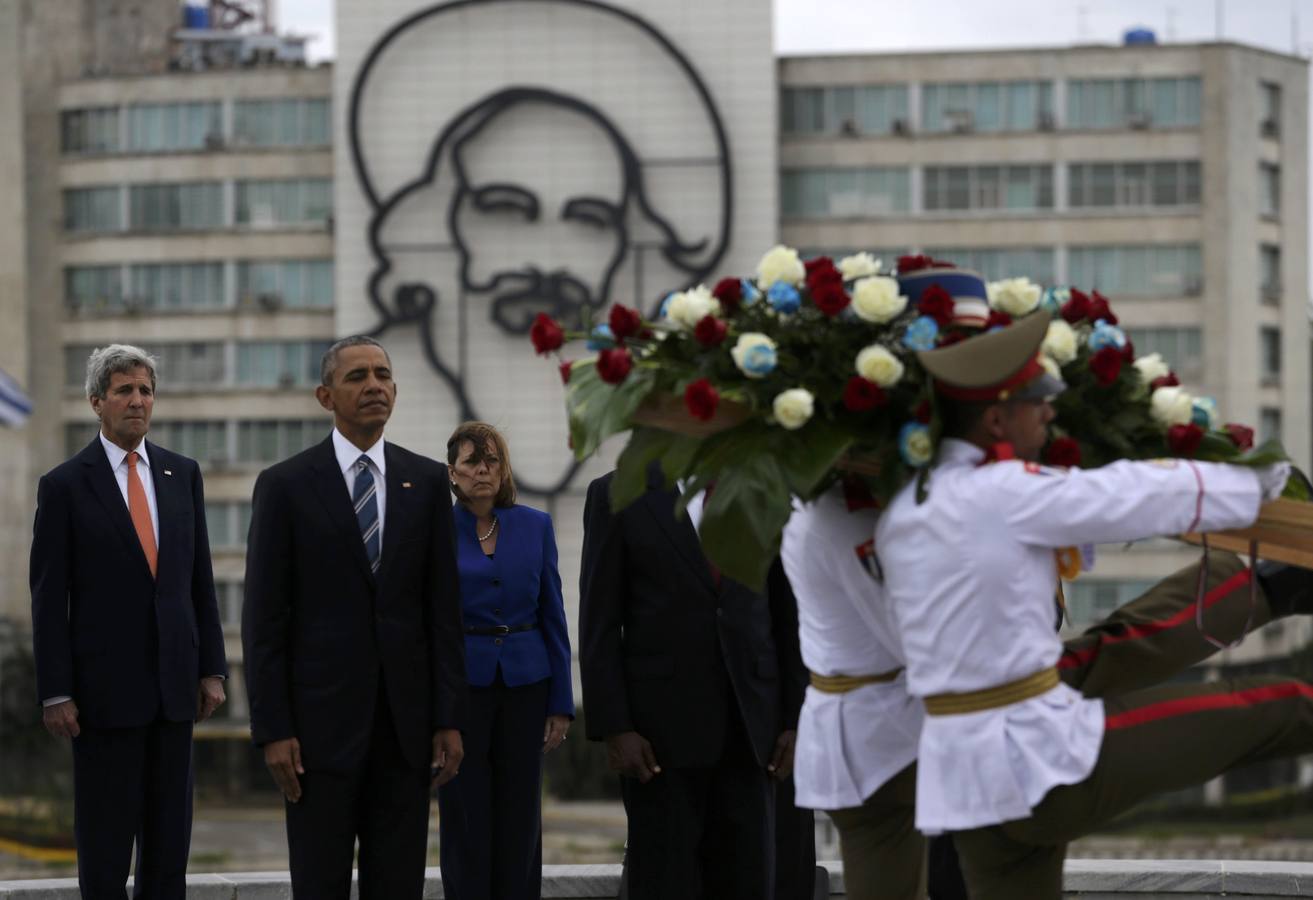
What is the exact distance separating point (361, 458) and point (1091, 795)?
2849 millimetres

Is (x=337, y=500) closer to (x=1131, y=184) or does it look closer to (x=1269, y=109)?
(x=1131, y=184)

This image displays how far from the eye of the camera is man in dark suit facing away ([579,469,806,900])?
7500 mm

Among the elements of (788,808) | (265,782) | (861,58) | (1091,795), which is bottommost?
(265,782)

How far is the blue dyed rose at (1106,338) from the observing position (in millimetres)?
5684

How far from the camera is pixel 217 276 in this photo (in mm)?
58500

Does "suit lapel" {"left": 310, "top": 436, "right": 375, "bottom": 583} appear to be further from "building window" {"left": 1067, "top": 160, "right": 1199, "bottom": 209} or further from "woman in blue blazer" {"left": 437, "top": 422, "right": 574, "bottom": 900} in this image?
"building window" {"left": 1067, "top": 160, "right": 1199, "bottom": 209}

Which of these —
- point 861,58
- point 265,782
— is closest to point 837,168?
point 861,58

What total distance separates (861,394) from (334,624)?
2.37m

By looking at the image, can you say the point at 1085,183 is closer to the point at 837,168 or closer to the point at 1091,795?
the point at 837,168

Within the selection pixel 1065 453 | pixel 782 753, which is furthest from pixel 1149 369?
pixel 782 753

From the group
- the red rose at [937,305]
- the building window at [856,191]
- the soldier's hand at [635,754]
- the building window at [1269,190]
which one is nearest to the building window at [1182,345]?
the building window at [1269,190]

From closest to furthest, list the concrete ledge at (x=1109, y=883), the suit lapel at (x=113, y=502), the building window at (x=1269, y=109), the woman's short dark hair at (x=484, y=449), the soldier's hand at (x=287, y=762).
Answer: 1. the soldier's hand at (x=287, y=762)
2. the suit lapel at (x=113, y=502)
3. the woman's short dark hair at (x=484, y=449)
4. the concrete ledge at (x=1109, y=883)
5. the building window at (x=1269, y=109)

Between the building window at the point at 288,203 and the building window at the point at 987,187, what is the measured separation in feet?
52.9

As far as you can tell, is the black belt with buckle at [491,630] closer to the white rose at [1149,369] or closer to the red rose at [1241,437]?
the white rose at [1149,369]
